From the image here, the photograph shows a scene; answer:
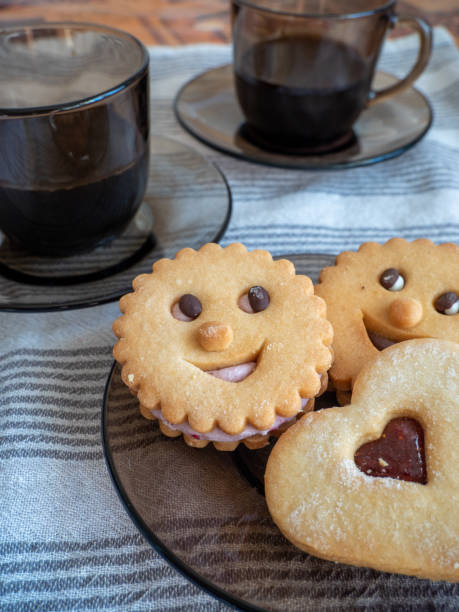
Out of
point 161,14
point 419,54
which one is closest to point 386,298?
point 419,54

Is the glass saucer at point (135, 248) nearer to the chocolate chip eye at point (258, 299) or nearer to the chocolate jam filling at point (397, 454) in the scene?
the chocolate chip eye at point (258, 299)

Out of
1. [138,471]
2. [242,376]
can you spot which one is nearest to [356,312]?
[242,376]

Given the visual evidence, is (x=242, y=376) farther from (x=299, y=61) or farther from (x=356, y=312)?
(x=299, y=61)

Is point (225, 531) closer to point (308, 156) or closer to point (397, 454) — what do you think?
point (397, 454)

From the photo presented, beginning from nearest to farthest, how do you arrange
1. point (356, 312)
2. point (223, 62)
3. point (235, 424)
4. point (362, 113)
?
point (235, 424), point (356, 312), point (362, 113), point (223, 62)

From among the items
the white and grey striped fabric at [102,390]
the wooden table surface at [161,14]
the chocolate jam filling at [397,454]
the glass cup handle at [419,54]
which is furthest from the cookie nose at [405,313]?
the wooden table surface at [161,14]

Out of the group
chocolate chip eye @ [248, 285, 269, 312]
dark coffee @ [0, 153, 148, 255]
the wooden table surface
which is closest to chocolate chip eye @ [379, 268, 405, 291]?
chocolate chip eye @ [248, 285, 269, 312]
